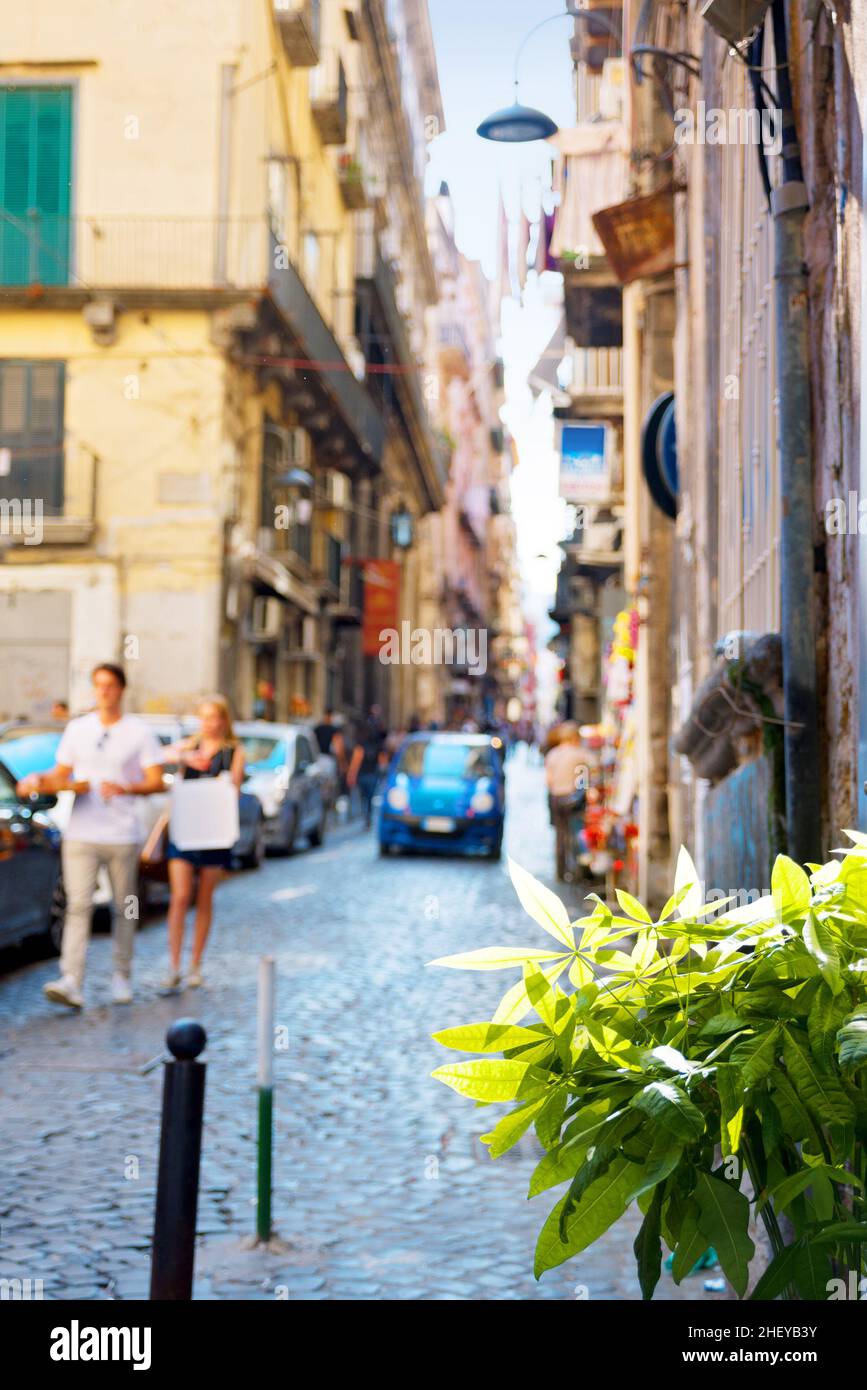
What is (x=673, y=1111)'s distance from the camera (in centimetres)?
176

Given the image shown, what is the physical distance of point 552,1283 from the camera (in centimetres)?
449

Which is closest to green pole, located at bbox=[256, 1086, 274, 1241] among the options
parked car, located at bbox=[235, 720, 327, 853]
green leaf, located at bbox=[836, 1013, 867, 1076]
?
green leaf, located at bbox=[836, 1013, 867, 1076]

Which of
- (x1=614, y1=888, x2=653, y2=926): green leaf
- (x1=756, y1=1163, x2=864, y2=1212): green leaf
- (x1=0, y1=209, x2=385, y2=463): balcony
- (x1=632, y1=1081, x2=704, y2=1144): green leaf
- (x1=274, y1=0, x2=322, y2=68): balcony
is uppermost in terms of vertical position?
(x1=274, y1=0, x2=322, y2=68): balcony

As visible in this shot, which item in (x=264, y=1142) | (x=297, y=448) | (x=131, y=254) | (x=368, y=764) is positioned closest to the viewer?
(x=264, y=1142)

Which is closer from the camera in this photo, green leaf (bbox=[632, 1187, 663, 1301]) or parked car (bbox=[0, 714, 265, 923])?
green leaf (bbox=[632, 1187, 663, 1301])

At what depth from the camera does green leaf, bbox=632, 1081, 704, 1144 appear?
1.76 meters

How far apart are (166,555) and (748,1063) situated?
75.9ft

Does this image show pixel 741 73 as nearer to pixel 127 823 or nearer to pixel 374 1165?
pixel 374 1165

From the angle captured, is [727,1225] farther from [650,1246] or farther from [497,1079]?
[497,1079]

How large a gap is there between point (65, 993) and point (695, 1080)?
282 inches

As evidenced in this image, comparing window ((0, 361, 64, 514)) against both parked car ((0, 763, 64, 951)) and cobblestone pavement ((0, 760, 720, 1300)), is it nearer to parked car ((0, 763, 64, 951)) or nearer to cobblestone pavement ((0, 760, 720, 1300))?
cobblestone pavement ((0, 760, 720, 1300))

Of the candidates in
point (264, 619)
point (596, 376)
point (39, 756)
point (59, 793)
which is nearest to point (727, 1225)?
point (59, 793)

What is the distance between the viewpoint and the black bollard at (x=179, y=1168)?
12.6 feet

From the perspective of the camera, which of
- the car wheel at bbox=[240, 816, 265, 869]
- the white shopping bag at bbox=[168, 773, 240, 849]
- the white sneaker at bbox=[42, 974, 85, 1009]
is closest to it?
the white sneaker at bbox=[42, 974, 85, 1009]
